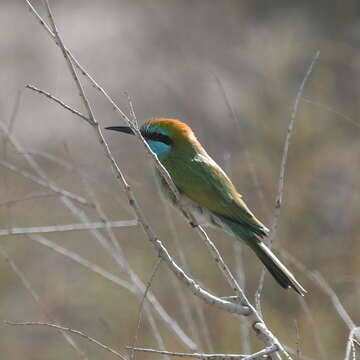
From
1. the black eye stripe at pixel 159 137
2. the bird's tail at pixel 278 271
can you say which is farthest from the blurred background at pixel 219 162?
the bird's tail at pixel 278 271

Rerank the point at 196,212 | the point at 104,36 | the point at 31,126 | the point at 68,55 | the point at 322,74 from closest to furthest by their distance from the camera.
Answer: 1. the point at 68,55
2. the point at 196,212
3. the point at 322,74
4. the point at 31,126
5. the point at 104,36

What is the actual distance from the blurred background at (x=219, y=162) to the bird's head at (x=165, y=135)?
162mm

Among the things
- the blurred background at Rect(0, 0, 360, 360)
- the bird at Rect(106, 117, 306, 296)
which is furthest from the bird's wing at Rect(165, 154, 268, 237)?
the blurred background at Rect(0, 0, 360, 360)

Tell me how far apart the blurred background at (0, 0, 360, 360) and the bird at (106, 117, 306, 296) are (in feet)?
0.57

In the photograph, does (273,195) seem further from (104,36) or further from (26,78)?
(104,36)

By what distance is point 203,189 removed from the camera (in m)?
3.06

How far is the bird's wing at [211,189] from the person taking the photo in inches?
115

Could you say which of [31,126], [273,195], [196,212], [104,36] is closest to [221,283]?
[273,195]

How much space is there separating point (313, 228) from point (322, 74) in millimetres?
1294

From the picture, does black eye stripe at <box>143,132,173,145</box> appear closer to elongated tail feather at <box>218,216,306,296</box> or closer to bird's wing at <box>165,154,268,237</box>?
bird's wing at <box>165,154,268,237</box>

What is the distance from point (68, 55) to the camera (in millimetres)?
2088

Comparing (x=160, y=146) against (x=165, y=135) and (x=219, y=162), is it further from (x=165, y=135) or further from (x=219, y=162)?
(x=219, y=162)

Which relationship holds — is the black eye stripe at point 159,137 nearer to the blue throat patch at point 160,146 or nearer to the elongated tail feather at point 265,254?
the blue throat patch at point 160,146

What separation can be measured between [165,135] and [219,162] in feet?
14.4
